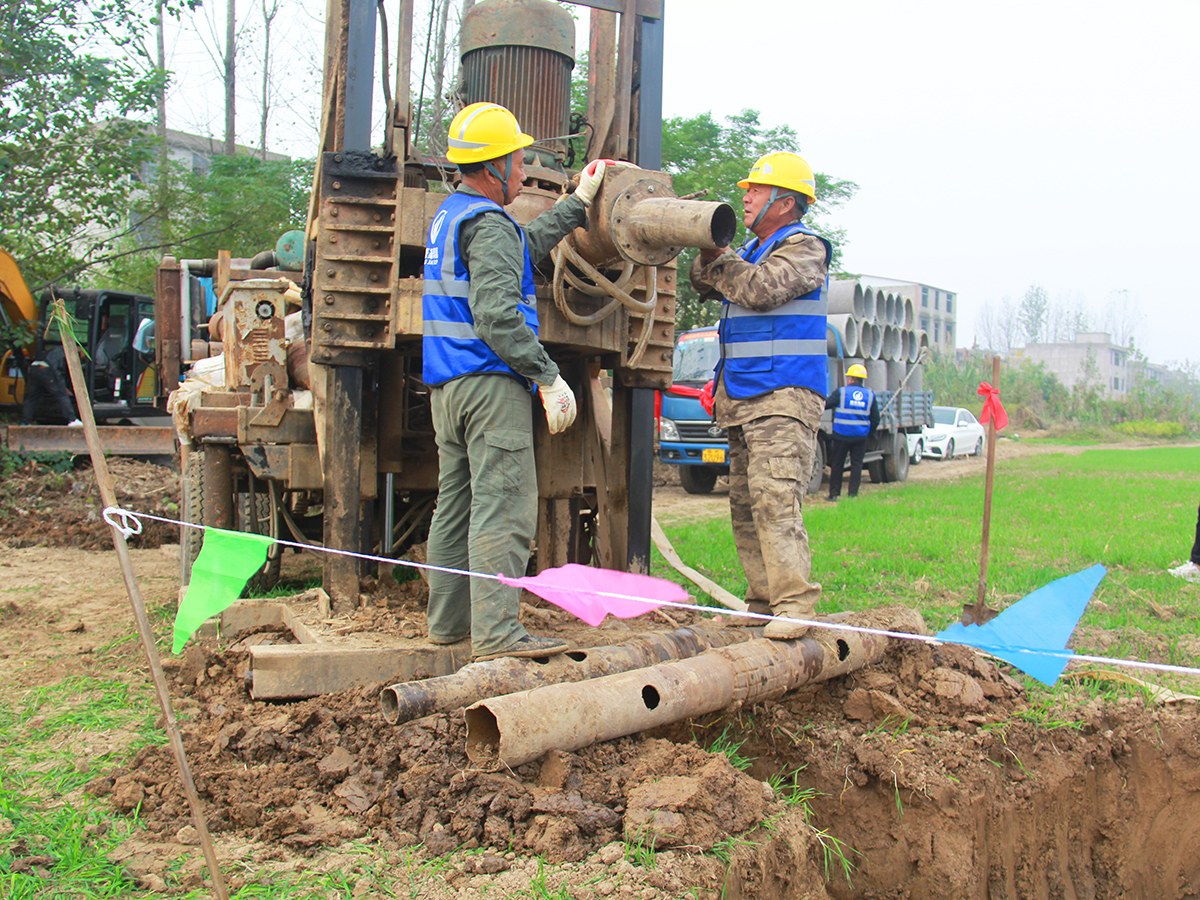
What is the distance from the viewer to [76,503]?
32.9ft

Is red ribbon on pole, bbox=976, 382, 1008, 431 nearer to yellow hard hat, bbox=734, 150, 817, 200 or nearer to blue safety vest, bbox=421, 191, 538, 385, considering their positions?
yellow hard hat, bbox=734, 150, 817, 200

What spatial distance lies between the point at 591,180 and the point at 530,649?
1876 mm

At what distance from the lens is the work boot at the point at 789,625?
12.8ft

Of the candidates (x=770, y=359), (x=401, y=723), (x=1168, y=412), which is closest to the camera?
(x=401, y=723)

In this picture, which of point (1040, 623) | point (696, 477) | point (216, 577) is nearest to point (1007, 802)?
point (1040, 623)

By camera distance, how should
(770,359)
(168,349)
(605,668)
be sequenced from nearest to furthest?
1. (605,668)
2. (770,359)
3. (168,349)

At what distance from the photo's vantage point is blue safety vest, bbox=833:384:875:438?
42.7 ft

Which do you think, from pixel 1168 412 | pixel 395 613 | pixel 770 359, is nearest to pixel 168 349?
pixel 395 613

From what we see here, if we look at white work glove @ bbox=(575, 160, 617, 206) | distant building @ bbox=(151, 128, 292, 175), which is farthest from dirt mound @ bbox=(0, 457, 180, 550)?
distant building @ bbox=(151, 128, 292, 175)

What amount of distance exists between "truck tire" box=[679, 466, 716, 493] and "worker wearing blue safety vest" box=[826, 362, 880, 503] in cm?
175

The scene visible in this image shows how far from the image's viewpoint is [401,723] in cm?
319

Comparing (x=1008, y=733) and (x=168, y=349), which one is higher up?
(x=168, y=349)

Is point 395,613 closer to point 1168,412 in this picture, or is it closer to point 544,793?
point 544,793

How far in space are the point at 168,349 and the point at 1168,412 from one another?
45979mm
